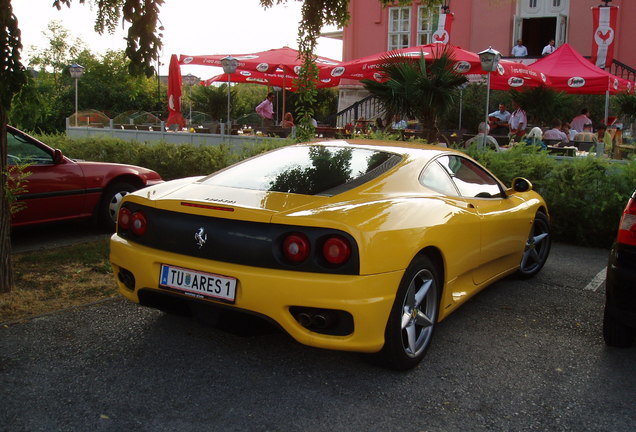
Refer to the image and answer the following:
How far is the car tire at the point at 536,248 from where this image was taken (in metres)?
5.82

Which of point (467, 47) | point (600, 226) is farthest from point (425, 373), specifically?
point (467, 47)

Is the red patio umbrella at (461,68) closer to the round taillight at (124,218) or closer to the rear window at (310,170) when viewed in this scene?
the rear window at (310,170)

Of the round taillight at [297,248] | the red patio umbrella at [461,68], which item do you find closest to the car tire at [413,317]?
the round taillight at [297,248]

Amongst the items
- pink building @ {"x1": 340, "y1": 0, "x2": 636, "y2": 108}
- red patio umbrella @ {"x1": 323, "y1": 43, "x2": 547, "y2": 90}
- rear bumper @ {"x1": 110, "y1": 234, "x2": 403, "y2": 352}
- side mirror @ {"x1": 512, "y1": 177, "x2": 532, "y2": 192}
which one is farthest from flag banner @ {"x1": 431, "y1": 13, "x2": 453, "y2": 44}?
rear bumper @ {"x1": 110, "y1": 234, "x2": 403, "y2": 352}

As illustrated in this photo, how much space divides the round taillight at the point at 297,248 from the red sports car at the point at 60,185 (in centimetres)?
397

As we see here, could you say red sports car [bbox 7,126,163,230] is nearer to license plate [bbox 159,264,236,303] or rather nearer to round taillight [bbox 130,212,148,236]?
round taillight [bbox 130,212,148,236]

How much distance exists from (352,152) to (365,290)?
1441mm

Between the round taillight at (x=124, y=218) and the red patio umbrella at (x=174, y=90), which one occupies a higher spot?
the red patio umbrella at (x=174, y=90)

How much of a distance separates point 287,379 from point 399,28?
2325cm

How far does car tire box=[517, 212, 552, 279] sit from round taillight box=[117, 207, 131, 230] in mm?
3376

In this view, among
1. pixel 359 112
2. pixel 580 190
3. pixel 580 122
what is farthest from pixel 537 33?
pixel 580 190

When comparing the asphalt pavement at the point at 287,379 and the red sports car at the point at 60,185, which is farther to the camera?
the red sports car at the point at 60,185

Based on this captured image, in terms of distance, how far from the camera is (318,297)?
10.8 feet

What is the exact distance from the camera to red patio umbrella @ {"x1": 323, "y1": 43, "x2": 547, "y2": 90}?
12.3m
